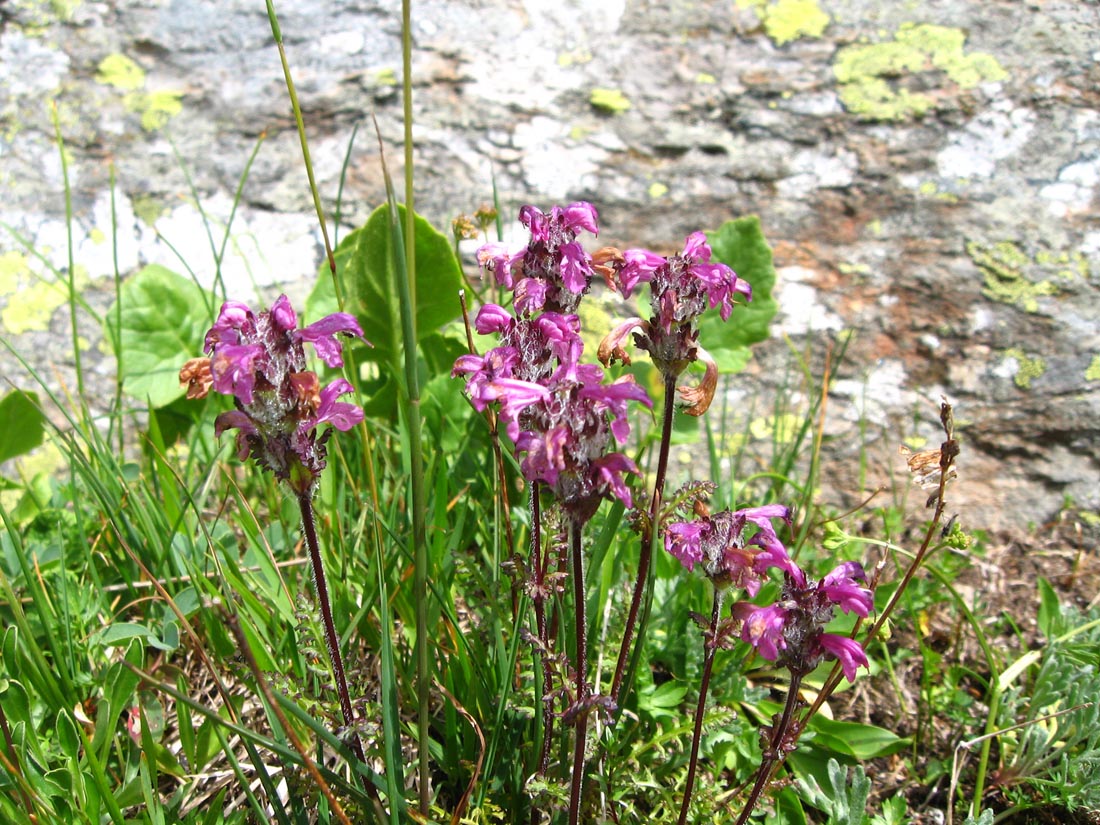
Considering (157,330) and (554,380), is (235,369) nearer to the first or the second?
(554,380)

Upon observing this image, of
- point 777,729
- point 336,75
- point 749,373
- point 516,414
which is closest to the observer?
point 516,414

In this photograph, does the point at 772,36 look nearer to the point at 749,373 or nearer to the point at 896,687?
the point at 749,373

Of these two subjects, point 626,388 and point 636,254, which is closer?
point 626,388

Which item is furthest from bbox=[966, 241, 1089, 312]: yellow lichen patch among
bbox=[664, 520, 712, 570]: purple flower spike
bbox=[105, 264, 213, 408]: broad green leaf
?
bbox=[105, 264, 213, 408]: broad green leaf

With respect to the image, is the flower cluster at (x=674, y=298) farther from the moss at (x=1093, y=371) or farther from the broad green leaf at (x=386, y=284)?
the moss at (x=1093, y=371)

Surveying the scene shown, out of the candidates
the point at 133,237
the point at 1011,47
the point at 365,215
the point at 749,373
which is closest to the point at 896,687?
the point at 749,373

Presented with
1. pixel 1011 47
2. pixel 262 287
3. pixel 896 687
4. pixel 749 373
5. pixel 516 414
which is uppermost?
pixel 1011 47

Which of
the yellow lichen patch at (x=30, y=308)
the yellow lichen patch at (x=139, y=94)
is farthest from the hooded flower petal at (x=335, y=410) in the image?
the yellow lichen patch at (x=139, y=94)

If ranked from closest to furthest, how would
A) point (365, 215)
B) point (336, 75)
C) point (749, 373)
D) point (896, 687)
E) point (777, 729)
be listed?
point (777, 729) < point (896, 687) < point (749, 373) < point (365, 215) < point (336, 75)
